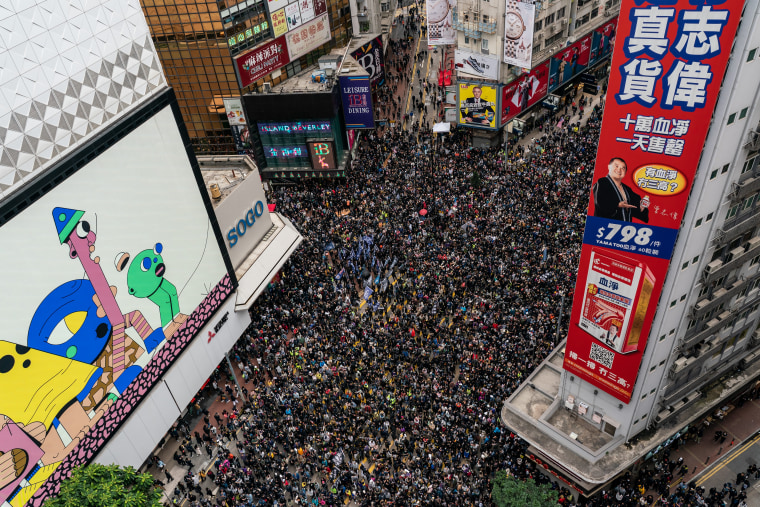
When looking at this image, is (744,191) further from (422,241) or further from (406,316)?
(422,241)

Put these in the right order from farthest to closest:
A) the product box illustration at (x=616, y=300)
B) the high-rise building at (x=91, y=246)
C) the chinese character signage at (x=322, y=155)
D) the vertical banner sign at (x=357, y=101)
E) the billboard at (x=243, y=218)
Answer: the chinese character signage at (x=322, y=155) → the vertical banner sign at (x=357, y=101) → the billboard at (x=243, y=218) → the product box illustration at (x=616, y=300) → the high-rise building at (x=91, y=246)

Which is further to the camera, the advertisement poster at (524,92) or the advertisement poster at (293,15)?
→ the advertisement poster at (524,92)

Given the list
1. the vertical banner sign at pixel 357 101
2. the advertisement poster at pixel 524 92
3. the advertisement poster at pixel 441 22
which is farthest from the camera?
the advertisement poster at pixel 524 92

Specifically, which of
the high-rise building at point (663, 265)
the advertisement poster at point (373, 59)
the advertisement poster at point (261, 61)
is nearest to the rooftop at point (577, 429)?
the high-rise building at point (663, 265)

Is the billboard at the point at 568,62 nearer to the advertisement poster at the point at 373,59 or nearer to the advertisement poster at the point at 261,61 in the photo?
the advertisement poster at the point at 373,59

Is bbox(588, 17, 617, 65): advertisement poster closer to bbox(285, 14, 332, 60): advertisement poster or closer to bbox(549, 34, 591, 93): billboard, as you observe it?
bbox(549, 34, 591, 93): billboard

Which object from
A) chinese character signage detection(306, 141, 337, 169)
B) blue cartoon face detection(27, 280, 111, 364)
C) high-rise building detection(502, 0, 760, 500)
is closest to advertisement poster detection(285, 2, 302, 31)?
chinese character signage detection(306, 141, 337, 169)

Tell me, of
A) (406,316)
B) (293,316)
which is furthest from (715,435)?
(293,316)

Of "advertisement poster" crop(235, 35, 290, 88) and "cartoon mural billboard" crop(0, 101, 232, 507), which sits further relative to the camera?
"advertisement poster" crop(235, 35, 290, 88)
